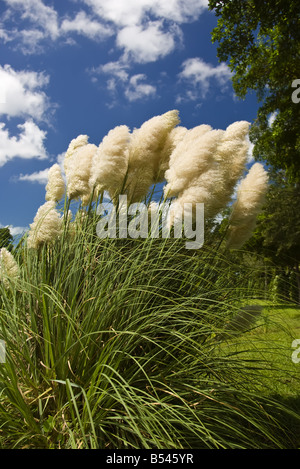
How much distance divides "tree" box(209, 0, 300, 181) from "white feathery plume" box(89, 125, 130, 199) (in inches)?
366

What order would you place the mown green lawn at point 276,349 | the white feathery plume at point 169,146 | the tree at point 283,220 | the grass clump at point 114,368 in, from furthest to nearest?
the tree at point 283,220, the white feathery plume at point 169,146, the mown green lawn at point 276,349, the grass clump at point 114,368

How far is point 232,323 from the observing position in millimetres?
2803

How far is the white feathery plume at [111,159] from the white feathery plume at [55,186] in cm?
43

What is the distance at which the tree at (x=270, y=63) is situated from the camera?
10.6m

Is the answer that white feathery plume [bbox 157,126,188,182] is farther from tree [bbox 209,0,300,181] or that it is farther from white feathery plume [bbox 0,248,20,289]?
tree [bbox 209,0,300,181]

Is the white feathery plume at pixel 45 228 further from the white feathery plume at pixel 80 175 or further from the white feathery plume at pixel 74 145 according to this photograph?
the white feathery plume at pixel 74 145

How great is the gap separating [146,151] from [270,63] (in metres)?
11.6

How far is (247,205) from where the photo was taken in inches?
116

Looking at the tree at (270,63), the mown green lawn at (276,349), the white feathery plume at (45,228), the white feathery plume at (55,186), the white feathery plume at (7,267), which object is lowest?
the mown green lawn at (276,349)

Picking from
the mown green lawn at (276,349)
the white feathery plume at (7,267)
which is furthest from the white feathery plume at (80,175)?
the mown green lawn at (276,349)

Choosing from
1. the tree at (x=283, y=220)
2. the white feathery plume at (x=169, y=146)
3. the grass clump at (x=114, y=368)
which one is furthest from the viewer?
the tree at (x=283, y=220)

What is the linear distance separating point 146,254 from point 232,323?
78 centimetres
